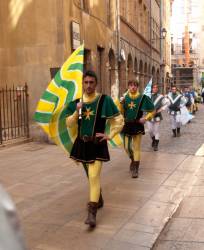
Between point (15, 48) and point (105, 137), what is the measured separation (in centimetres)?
982

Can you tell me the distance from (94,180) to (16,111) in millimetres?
9425

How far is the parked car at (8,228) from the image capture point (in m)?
1.57

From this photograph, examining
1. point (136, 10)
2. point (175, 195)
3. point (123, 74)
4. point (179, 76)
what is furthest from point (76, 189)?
point (179, 76)

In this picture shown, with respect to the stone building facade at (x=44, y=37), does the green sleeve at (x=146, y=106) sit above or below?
below

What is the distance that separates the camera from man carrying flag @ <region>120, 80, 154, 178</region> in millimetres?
8453

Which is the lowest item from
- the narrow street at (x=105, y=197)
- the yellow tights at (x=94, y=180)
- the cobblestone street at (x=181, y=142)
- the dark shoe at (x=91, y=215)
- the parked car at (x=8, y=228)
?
the cobblestone street at (x=181, y=142)

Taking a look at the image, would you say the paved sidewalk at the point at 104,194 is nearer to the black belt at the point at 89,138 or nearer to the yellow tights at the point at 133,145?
the yellow tights at the point at 133,145

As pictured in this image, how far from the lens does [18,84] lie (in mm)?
14711

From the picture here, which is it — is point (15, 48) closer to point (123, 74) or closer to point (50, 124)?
point (50, 124)

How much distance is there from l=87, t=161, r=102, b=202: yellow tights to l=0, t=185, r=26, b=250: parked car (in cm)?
374

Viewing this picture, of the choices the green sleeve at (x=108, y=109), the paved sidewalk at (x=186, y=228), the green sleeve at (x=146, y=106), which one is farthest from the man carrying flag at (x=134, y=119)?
the green sleeve at (x=108, y=109)

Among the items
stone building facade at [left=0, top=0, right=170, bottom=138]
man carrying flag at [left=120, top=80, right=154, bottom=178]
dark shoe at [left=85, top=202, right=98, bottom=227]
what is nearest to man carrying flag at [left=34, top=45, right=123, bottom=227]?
dark shoe at [left=85, top=202, right=98, bottom=227]

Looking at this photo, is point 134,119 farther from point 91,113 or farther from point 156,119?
point 156,119

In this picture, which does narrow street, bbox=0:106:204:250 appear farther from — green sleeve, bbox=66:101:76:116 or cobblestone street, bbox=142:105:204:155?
green sleeve, bbox=66:101:76:116
